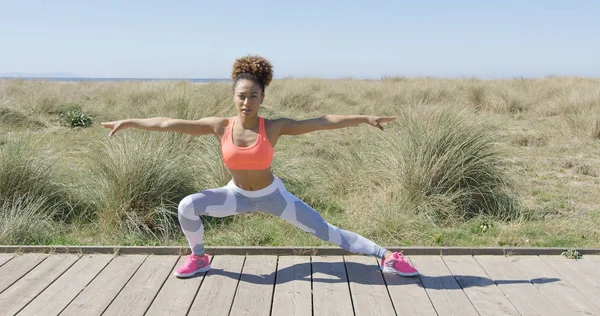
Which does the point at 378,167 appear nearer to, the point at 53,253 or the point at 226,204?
the point at 226,204

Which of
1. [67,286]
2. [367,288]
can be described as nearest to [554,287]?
[367,288]

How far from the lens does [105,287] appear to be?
11.7ft

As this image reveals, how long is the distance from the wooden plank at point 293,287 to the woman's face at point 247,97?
1.05 meters

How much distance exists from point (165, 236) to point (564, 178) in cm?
551

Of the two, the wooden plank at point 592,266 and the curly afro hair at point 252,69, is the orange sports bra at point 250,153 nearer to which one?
the curly afro hair at point 252,69

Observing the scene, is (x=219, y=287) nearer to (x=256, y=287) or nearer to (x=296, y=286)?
(x=256, y=287)

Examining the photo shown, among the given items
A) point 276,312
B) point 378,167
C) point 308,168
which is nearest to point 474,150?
point 378,167

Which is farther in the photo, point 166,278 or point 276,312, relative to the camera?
point 166,278

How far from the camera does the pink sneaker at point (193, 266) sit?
373 centimetres

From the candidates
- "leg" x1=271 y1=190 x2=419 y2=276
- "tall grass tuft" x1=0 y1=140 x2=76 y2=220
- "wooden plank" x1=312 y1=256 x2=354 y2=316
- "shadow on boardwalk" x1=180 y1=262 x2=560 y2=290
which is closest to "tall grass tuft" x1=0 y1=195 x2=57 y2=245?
"tall grass tuft" x1=0 y1=140 x2=76 y2=220

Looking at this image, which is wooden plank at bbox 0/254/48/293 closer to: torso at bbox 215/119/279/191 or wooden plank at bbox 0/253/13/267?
wooden plank at bbox 0/253/13/267

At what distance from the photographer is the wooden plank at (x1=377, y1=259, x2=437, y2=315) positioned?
10.8 ft

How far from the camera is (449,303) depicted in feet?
11.1

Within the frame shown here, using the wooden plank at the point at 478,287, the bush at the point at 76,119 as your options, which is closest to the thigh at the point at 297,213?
the wooden plank at the point at 478,287
